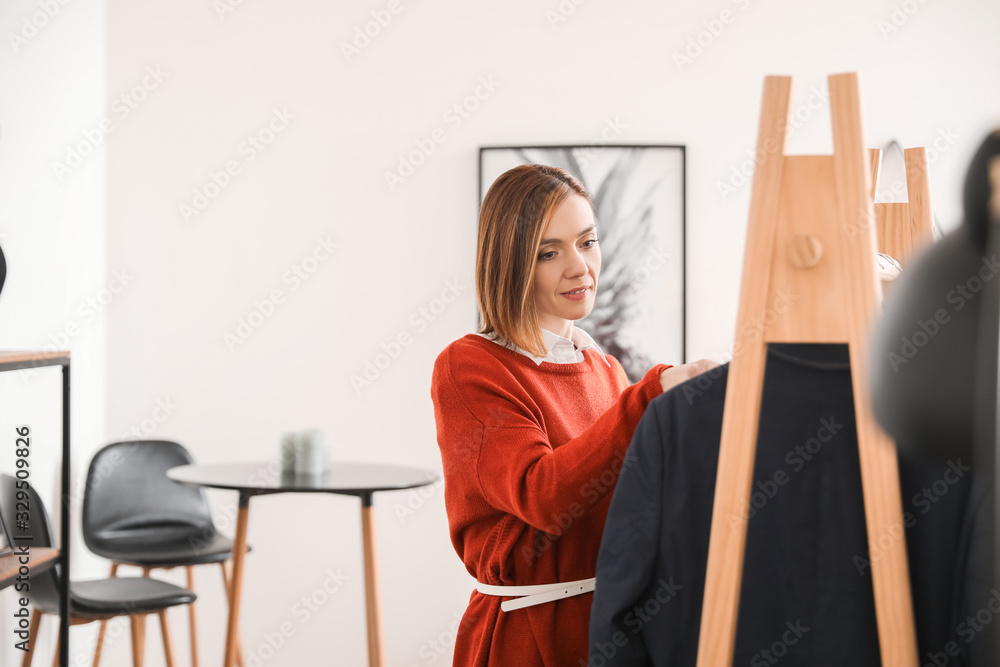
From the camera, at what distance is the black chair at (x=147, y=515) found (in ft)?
8.97

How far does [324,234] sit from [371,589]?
1463 mm

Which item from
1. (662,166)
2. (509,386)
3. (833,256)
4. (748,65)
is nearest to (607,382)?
(509,386)

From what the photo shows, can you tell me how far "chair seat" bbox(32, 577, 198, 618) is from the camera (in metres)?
2.32

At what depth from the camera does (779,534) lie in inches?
38.8

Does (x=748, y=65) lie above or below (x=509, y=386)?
above

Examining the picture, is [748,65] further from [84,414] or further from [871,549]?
[84,414]

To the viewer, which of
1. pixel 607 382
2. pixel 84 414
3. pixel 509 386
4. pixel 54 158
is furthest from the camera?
A: pixel 84 414

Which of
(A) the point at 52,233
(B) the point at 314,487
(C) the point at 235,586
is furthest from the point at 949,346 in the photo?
(A) the point at 52,233

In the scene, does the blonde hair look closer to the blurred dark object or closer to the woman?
the woman

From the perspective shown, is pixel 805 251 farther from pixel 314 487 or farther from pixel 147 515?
pixel 147 515

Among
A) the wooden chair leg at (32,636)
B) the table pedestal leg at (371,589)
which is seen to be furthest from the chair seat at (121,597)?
the table pedestal leg at (371,589)

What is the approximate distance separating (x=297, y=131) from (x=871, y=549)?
2.91m

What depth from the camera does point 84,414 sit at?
3.10 metres

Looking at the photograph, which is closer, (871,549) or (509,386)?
(871,549)
